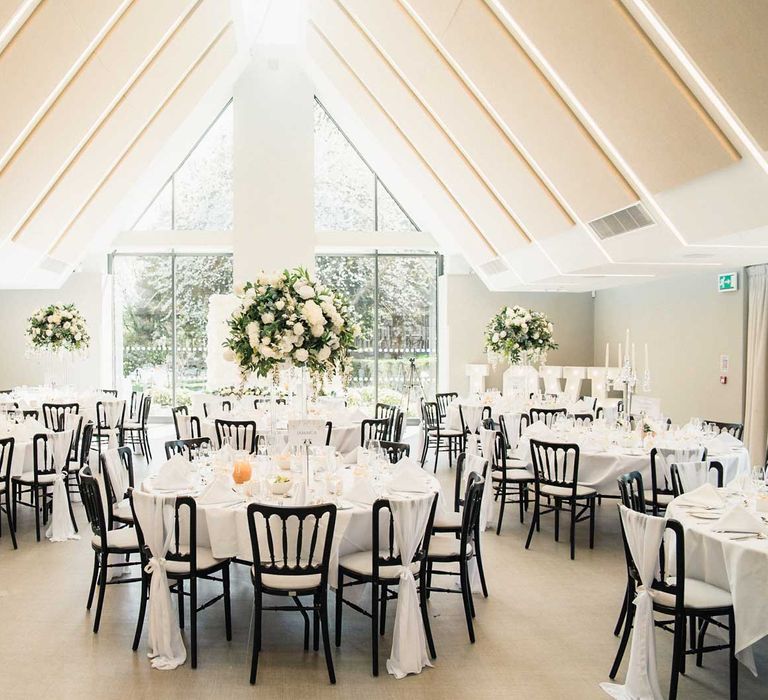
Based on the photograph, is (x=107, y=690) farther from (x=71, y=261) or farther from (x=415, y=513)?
(x=71, y=261)

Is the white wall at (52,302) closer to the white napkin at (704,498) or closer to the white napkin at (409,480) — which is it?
the white napkin at (409,480)

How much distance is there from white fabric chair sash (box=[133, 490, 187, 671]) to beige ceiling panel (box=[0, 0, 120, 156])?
4.96 m

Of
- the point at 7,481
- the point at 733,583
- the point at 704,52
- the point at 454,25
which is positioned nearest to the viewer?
the point at 733,583

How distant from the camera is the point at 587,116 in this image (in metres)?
7.60

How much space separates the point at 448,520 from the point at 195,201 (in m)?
12.7

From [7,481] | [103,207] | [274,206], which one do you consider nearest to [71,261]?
[103,207]

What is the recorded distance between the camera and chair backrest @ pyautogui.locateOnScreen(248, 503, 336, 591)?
4344mm

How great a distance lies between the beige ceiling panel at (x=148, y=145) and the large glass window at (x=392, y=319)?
15.2 ft

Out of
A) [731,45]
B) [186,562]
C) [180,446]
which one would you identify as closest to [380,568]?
[186,562]

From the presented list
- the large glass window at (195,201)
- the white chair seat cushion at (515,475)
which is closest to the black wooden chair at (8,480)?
the white chair seat cushion at (515,475)

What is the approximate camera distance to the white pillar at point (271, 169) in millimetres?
15438

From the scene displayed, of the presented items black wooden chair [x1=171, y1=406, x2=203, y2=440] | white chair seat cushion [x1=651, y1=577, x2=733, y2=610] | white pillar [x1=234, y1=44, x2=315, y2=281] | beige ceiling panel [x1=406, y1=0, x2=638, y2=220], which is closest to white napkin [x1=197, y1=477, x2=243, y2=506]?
white chair seat cushion [x1=651, y1=577, x2=733, y2=610]

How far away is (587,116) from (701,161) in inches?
57.8

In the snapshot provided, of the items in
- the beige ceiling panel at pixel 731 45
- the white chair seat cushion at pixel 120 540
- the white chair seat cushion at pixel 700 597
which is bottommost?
the white chair seat cushion at pixel 700 597
